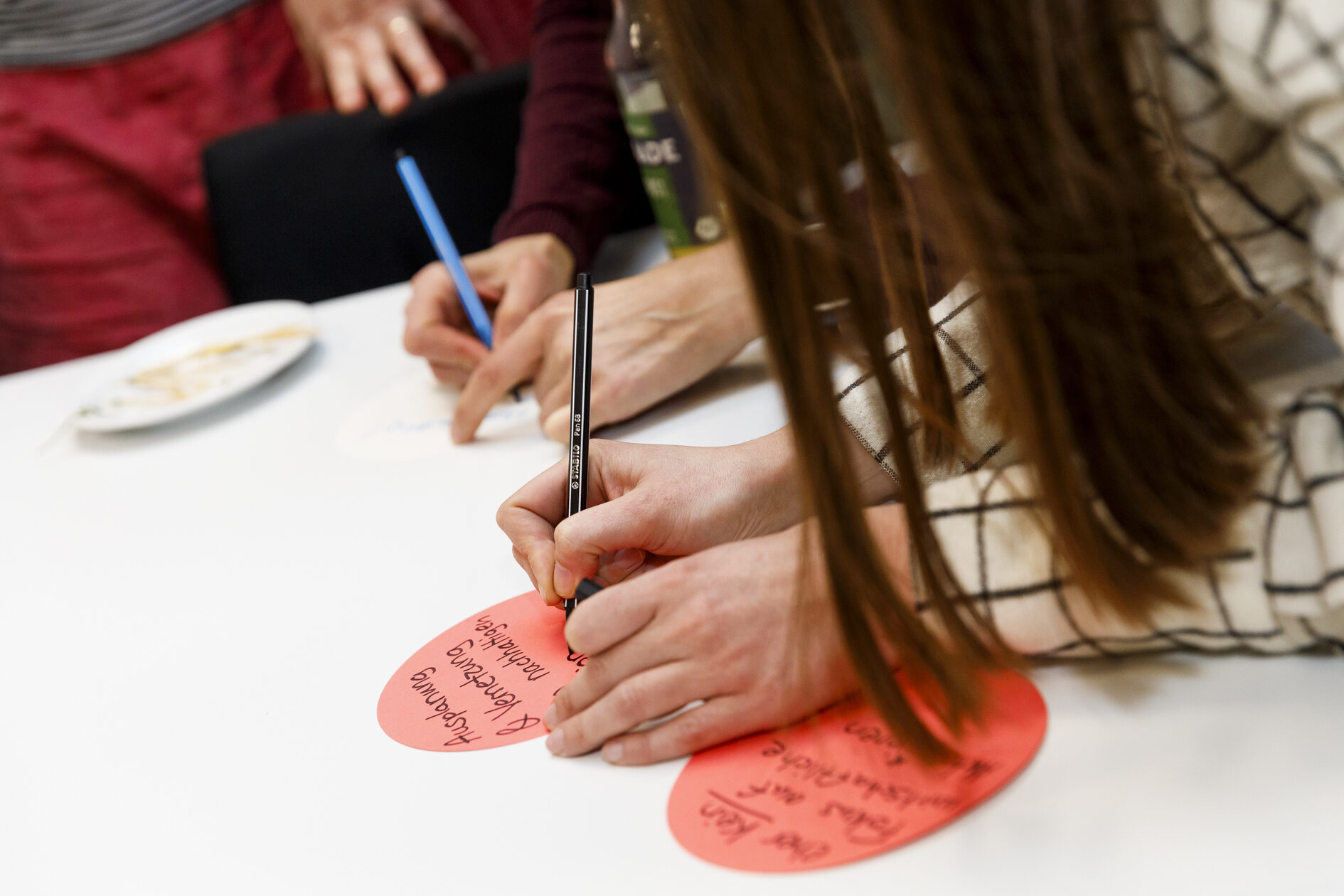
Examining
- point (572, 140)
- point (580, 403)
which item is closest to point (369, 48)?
point (572, 140)

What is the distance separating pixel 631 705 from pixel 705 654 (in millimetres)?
37

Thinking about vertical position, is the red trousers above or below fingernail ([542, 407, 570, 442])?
above

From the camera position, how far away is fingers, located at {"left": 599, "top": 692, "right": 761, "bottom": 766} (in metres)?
0.42

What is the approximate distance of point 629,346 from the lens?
0.75 meters

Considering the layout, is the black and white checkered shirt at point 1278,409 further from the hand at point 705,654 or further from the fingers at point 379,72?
the fingers at point 379,72

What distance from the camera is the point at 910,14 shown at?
313 millimetres

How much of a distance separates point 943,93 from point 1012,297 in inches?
2.7

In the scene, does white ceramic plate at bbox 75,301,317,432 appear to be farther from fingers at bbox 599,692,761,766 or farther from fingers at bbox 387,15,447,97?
fingers at bbox 599,692,761,766

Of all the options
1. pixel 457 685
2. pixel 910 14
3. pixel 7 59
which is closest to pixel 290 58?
pixel 7 59

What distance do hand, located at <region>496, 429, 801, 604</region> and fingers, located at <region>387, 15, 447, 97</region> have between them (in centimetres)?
93

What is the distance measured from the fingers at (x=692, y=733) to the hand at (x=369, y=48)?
1.01m

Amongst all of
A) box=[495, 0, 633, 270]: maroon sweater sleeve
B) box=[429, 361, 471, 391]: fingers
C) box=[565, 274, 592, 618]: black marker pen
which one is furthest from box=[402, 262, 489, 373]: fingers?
box=[565, 274, 592, 618]: black marker pen

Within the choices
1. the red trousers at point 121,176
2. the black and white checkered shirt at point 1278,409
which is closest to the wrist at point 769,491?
the black and white checkered shirt at point 1278,409

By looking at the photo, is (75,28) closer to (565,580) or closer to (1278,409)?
(565,580)
